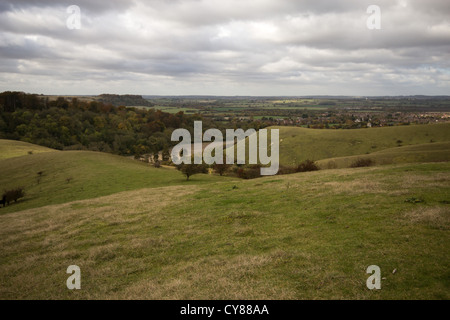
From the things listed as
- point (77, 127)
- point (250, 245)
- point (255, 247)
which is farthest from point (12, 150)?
point (255, 247)

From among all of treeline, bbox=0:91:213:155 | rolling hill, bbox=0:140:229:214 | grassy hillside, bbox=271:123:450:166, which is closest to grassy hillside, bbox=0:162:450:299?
rolling hill, bbox=0:140:229:214

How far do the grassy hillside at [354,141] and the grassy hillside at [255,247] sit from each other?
7606 cm

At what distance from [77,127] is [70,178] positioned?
10504 centimetres

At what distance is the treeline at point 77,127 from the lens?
118875 millimetres

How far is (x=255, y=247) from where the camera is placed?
39.2 feet

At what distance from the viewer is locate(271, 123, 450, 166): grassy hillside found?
92938mm

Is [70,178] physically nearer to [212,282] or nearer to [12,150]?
[12,150]

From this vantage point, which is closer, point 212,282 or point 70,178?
point 212,282

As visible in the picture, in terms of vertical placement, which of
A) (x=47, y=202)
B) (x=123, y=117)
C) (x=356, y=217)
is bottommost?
(x=47, y=202)

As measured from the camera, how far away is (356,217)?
13.3m

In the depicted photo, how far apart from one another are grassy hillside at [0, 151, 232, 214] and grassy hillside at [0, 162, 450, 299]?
54.8 ft
